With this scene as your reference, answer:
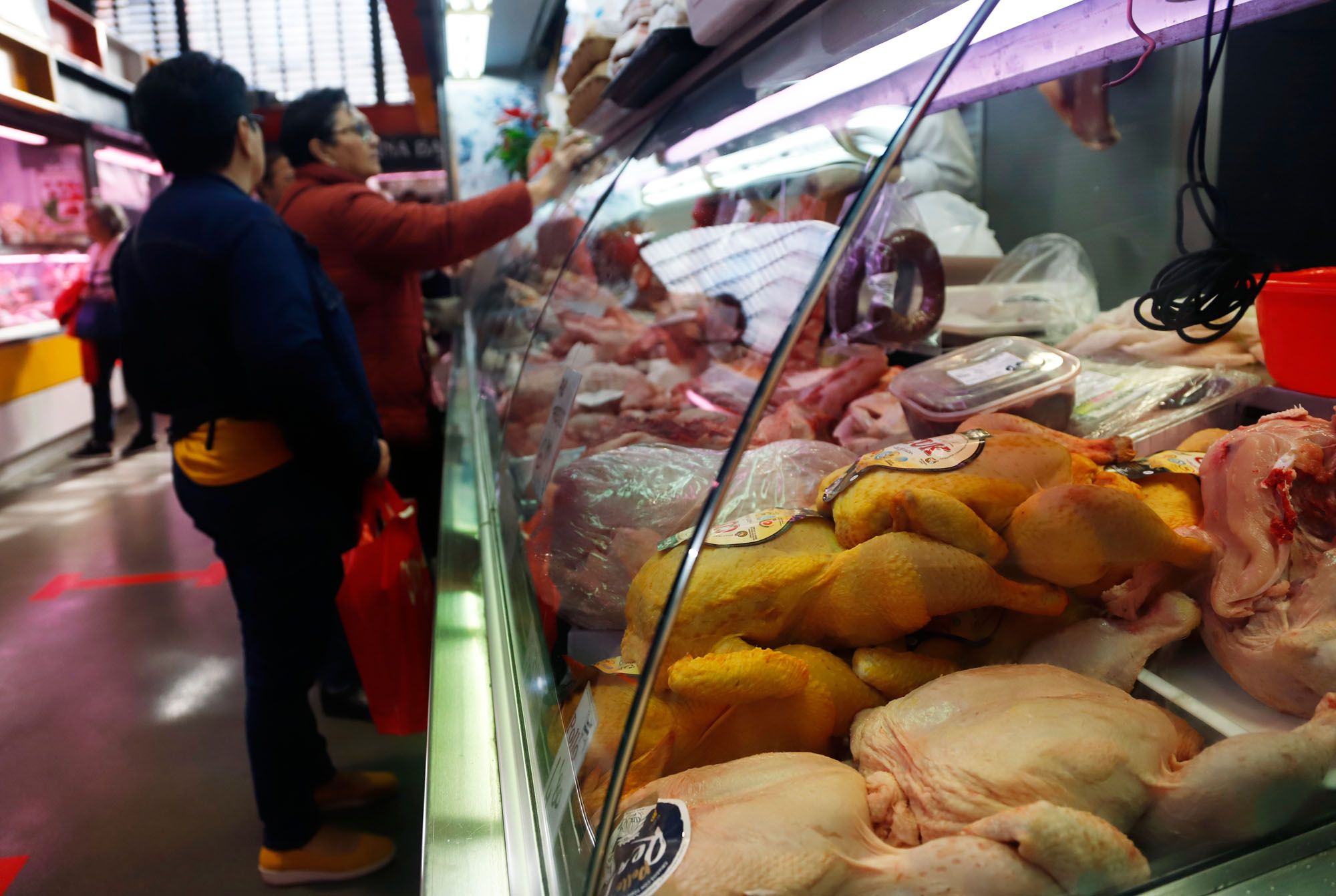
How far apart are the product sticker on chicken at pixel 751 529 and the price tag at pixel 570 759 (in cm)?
19

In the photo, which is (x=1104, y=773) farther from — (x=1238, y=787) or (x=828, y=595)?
(x=828, y=595)

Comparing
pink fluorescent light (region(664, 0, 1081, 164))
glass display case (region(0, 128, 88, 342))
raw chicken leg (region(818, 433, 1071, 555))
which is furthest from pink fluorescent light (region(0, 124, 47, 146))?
raw chicken leg (region(818, 433, 1071, 555))

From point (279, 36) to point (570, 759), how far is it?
47.6 ft

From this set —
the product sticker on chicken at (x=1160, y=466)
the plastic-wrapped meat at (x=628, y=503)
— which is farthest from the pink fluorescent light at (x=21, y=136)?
the product sticker on chicken at (x=1160, y=466)

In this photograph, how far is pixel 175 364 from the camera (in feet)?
5.74

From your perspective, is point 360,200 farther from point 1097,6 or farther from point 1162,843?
point 1162,843

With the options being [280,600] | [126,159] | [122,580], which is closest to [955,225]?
[280,600]

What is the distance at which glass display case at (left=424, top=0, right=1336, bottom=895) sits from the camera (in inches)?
24.9

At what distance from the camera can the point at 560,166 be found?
2.82 metres

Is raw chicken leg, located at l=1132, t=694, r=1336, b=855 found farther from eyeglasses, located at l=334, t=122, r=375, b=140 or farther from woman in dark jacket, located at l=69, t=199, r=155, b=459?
woman in dark jacket, located at l=69, t=199, r=155, b=459

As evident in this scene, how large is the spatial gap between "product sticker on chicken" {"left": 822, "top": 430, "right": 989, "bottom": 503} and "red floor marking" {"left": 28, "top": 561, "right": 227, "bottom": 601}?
12.7 ft

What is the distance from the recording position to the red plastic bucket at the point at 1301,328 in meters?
1.18

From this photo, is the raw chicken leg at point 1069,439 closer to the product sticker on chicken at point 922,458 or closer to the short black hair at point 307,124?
the product sticker on chicken at point 922,458

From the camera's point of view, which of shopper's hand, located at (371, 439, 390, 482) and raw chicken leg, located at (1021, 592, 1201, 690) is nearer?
raw chicken leg, located at (1021, 592, 1201, 690)
